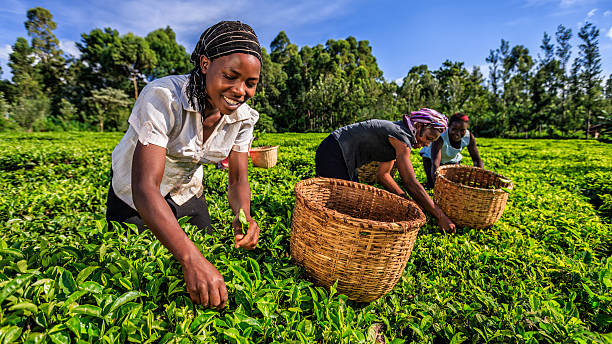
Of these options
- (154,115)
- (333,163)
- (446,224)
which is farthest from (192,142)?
(446,224)

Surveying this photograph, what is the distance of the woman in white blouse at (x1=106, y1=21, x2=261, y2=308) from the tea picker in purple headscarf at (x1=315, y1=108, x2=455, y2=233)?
5.20 feet

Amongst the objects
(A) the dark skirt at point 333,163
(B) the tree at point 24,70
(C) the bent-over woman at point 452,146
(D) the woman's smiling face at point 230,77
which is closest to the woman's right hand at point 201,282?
(D) the woman's smiling face at point 230,77

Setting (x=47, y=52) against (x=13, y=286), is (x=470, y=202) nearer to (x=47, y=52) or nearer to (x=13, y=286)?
(x=13, y=286)

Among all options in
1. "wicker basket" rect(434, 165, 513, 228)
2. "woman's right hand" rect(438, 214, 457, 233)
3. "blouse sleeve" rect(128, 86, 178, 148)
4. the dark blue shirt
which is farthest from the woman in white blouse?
"wicker basket" rect(434, 165, 513, 228)

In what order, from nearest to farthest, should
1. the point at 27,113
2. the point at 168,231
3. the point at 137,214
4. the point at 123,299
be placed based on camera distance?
the point at 123,299
the point at 168,231
the point at 137,214
the point at 27,113

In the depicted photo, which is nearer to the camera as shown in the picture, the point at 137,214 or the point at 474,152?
the point at 137,214

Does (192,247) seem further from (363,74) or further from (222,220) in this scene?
(363,74)

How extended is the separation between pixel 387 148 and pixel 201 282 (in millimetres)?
2652

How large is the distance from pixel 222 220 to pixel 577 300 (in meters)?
2.92

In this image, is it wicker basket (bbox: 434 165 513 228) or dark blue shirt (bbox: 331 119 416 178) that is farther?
dark blue shirt (bbox: 331 119 416 178)

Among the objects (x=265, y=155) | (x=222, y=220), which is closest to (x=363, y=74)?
(x=265, y=155)

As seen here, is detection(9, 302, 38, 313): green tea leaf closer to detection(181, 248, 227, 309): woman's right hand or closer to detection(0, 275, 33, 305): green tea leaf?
detection(0, 275, 33, 305): green tea leaf

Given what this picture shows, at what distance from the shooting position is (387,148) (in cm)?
322

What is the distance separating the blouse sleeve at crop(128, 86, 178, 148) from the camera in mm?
1219
